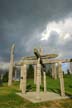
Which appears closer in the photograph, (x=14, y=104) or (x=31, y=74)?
(x=14, y=104)

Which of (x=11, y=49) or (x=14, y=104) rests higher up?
(x=11, y=49)

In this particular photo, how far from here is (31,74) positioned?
152 feet

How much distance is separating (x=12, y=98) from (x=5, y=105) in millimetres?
1833

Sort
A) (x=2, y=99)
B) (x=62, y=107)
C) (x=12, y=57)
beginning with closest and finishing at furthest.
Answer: (x=62, y=107) → (x=2, y=99) → (x=12, y=57)

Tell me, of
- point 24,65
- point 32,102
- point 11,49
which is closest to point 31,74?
point 11,49

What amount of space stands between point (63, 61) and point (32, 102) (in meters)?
4.53

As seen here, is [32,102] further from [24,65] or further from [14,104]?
[24,65]

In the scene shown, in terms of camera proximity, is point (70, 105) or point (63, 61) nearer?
point (70, 105)

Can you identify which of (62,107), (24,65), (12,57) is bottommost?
(62,107)

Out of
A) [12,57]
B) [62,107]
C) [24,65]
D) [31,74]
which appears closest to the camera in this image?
[62,107]

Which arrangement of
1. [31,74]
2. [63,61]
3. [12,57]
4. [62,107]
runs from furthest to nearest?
[31,74] → [12,57] → [63,61] → [62,107]

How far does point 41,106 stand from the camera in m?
11.2

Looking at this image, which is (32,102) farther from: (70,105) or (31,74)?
(31,74)

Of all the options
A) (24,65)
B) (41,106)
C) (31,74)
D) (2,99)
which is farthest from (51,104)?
(31,74)
